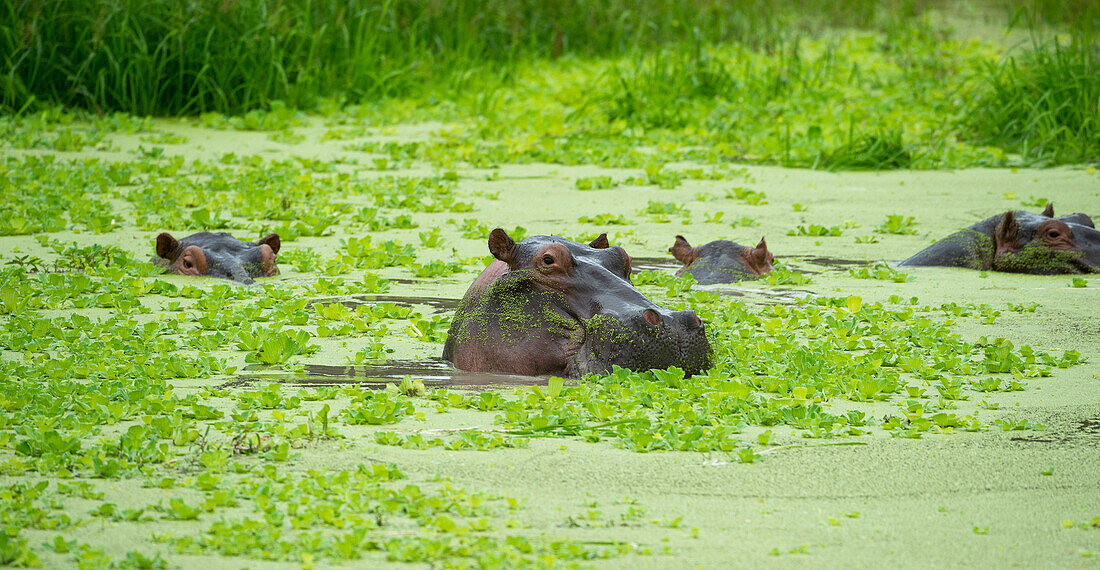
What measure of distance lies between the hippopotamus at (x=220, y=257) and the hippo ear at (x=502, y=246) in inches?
78.0

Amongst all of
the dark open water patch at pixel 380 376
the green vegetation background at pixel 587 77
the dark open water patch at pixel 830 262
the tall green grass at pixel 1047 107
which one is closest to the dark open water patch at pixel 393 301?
the dark open water patch at pixel 380 376

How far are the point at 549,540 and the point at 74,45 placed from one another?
1020 cm

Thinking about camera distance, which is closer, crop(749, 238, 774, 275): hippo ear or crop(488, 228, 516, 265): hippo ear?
crop(488, 228, 516, 265): hippo ear

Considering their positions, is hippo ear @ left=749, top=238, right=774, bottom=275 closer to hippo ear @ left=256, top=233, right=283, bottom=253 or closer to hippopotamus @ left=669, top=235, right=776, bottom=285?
hippopotamus @ left=669, top=235, right=776, bottom=285

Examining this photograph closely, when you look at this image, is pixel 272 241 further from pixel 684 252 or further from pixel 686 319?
pixel 686 319

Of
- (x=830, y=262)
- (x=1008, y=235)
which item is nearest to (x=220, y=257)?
(x=830, y=262)

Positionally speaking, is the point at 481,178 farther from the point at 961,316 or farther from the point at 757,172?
Result: the point at 961,316

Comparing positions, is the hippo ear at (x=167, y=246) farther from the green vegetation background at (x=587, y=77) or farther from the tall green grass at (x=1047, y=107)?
the tall green grass at (x=1047, y=107)

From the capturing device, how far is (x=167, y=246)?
614 cm

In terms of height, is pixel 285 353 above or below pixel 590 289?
below

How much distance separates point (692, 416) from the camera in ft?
12.0

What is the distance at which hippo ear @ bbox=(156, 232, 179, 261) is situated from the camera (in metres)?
6.09

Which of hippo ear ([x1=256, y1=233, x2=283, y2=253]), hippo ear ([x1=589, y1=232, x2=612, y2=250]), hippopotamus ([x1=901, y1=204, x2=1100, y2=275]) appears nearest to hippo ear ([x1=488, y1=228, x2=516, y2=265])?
hippo ear ([x1=589, y1=232, x2=612, y2=250])

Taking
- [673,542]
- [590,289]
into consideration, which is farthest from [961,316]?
[673,542]
